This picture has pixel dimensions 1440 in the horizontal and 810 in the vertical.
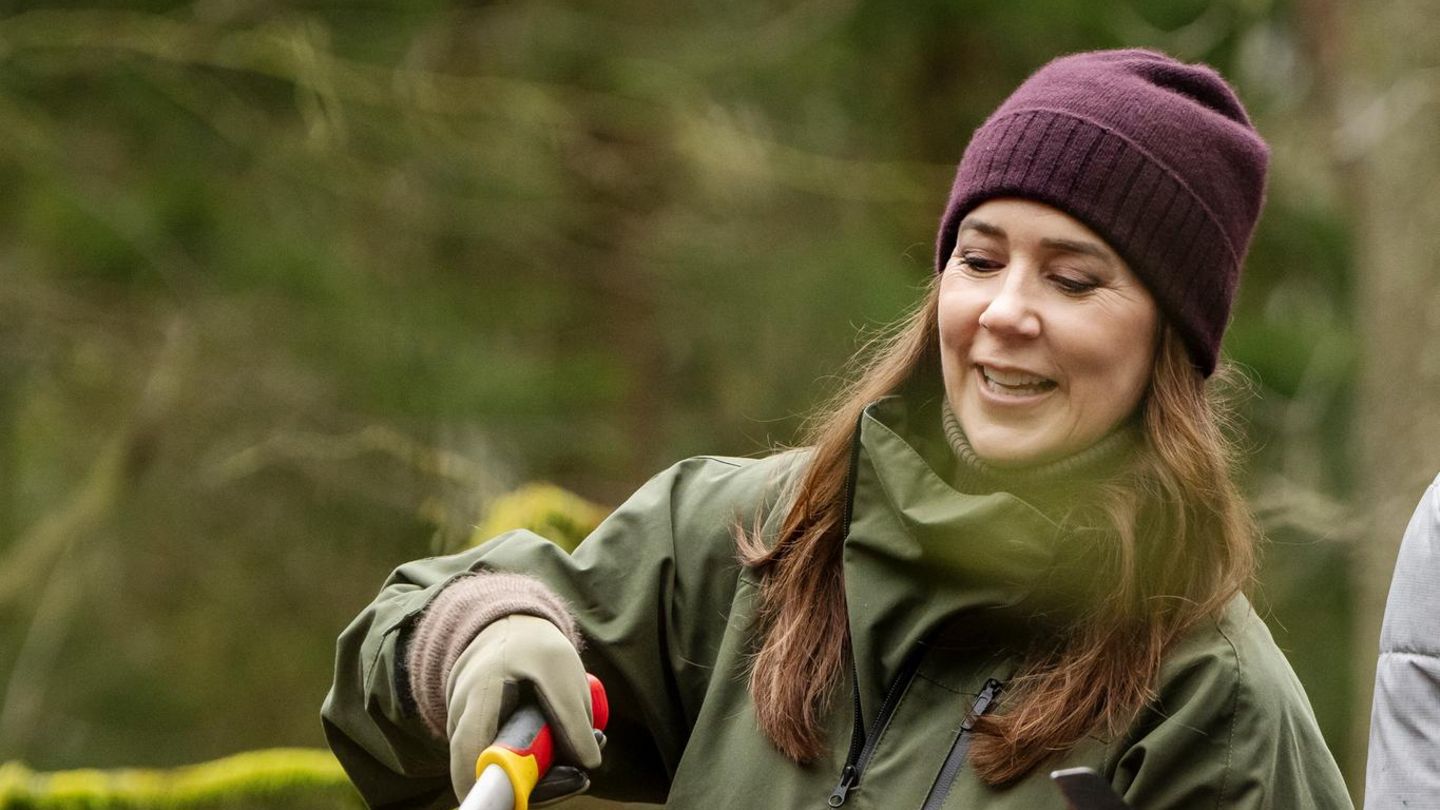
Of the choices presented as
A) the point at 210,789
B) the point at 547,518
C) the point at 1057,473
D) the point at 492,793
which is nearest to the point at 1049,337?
the point at 1057,473

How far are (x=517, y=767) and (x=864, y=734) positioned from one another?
44 cm

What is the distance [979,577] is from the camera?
220cm

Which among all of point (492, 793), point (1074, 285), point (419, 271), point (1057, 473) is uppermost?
point (1074, 285)

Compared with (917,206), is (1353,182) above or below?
above

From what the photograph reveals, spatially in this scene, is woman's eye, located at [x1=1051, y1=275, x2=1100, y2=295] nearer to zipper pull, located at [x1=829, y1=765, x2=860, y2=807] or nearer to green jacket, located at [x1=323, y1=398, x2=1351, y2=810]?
green jacket, located at [x1=323, y1=398, x2=1351, y2=810]

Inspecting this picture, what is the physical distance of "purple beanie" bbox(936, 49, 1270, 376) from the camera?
7.56 feet

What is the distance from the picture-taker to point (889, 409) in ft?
7.97

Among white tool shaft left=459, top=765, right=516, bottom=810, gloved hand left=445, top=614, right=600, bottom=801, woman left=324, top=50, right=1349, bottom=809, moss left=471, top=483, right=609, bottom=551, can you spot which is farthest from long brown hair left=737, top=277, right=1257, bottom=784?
moss left=471, top=483, right=609, bottom=551

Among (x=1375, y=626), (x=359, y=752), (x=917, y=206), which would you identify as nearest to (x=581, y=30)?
(x=917, y=206)

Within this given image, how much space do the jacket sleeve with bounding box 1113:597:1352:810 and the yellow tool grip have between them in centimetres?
68

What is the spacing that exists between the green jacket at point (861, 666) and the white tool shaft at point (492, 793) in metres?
0.32

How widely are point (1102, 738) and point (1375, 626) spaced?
3380 mm

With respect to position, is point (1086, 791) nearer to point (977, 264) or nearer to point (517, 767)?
point (517, 767)

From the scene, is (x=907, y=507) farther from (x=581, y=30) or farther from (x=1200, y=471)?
(x=581, y=30)
